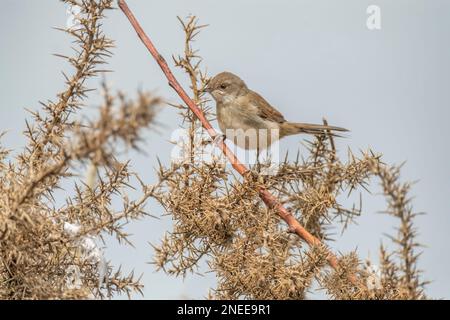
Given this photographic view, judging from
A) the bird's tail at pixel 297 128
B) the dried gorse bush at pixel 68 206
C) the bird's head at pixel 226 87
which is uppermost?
the bird's head at pixel 226 87

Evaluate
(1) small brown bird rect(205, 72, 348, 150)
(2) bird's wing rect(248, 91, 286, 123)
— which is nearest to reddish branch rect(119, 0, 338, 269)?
(1) small brown bird rect(205, 72, 348, 150)

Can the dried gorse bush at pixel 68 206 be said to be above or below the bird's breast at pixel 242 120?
below

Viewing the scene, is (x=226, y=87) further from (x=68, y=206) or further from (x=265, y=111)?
(x=68, y=206)

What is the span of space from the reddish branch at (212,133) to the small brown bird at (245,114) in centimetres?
174

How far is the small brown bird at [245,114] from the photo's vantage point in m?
3.37

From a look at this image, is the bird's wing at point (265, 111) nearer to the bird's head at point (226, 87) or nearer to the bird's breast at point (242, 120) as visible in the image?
the bird's breast at point (242, 120)

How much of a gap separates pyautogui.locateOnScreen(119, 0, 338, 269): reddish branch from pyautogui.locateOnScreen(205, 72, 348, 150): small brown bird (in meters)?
1.74

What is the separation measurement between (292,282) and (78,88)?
636 millimetres

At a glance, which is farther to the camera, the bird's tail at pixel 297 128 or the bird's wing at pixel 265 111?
the bird's wing at pixel 265 111

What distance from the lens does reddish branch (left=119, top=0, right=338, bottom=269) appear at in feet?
4.18

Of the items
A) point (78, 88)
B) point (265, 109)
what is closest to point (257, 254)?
point (78, 88)

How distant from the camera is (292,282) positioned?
3.65ft

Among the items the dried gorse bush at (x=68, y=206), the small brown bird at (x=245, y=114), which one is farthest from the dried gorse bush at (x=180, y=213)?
the small brown bird at (x=245, y=114)

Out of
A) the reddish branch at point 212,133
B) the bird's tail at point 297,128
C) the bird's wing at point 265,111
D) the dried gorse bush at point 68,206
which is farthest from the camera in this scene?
the bird's wing at point 265,111
